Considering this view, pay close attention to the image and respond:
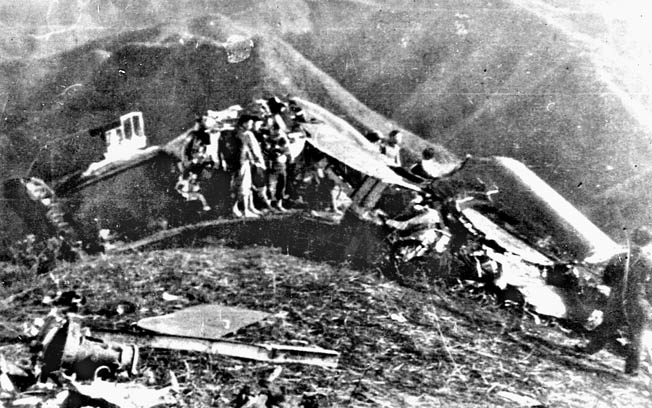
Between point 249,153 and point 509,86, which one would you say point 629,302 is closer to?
point 509,86

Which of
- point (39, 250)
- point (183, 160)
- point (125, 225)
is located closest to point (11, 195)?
point (39, 250)

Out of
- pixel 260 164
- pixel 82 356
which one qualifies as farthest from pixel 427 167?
pixel 82 356

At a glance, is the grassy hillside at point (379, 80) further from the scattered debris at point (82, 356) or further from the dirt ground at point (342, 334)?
the scattered debris at point (82, 356)

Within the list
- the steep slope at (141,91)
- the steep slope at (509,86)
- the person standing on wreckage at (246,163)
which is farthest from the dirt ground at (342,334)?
the steep slope at (509,86)

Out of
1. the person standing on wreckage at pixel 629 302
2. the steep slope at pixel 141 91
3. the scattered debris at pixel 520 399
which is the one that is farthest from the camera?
the steep slope at pixel 141 91

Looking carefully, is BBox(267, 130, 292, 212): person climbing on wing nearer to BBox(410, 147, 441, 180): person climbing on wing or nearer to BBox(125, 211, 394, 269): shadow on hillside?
BBox(125, 211, 394, 269): shadow on hillside

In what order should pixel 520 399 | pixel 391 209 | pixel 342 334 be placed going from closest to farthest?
pixel 520 399
pixel 342 334
pixel 391 209
